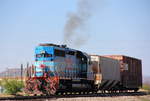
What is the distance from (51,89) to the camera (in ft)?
77.3

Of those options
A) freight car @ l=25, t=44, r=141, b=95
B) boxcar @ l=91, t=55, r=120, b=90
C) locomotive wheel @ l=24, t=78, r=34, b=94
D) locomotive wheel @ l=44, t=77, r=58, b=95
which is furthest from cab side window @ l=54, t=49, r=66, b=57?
boxcar @ l=91, t=55, r=120, b=90

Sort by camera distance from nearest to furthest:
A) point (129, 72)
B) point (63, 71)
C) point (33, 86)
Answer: point (33, 86) < point (63, 71) < point (129, 72)

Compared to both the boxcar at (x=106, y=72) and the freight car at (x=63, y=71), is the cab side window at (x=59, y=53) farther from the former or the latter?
the boxcar at (x=106, y=72)

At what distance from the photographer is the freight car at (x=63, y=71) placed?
24016 mm

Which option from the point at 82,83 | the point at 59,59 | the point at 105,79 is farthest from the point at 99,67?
the point at 59,59

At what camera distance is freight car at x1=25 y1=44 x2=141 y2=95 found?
24016 millimetres

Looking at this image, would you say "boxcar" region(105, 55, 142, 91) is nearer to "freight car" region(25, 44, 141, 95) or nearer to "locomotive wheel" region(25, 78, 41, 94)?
"freight car" region(25, 44, 141, 95)

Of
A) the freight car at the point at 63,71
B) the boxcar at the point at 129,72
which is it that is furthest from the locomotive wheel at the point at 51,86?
the boxcar at the point at 129,72

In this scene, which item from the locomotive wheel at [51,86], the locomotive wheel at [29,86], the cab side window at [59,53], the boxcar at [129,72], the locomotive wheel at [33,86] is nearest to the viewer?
the locomotive wheel at [51,86]

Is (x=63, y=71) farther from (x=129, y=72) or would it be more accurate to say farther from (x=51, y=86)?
(x=129, y=72)

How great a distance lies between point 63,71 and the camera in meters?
25.2

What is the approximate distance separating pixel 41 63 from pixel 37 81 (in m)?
1.42

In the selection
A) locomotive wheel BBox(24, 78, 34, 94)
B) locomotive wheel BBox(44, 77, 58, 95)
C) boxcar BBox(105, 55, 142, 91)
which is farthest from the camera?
boxcar BBox(105, 55, 142, 91)

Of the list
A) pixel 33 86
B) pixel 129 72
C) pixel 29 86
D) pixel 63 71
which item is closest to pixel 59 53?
pixel 63 71
